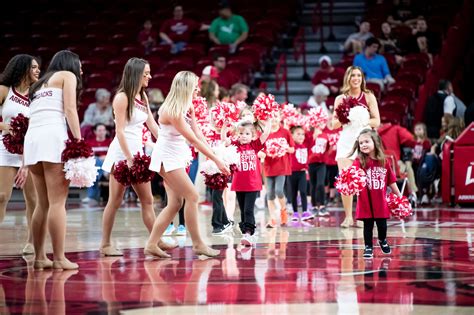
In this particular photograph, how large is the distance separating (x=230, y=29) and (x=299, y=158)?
6836 millimetres

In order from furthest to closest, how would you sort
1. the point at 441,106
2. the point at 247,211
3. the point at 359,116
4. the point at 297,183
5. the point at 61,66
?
1. the point at 441,106
2. the point at 297,183
3. the point at 359,116
4. the point at 247,211
5. the point at 61,66

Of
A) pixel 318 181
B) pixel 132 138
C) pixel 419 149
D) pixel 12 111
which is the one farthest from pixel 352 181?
pixel 419 149

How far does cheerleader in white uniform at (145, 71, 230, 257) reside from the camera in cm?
803

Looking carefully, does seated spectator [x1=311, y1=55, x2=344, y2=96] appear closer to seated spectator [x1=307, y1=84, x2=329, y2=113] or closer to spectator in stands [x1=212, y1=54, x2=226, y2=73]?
seated spectator [x1=307, y1=84, x2=329, y2=113]

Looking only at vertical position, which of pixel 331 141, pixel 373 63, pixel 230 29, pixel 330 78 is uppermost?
pixel 230 29

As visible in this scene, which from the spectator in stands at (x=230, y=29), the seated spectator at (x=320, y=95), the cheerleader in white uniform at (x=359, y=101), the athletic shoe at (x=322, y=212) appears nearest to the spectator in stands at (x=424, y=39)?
the seated spectator at (x=320, y=95)

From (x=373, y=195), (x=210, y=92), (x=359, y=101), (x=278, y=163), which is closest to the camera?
(x=373, y=195)

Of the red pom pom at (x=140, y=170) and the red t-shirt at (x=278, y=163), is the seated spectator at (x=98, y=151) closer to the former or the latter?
the red t-shirt at (x=278, y=163)

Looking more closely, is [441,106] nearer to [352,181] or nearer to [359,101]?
[359,101]

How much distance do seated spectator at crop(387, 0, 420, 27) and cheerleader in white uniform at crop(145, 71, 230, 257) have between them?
36.9ft

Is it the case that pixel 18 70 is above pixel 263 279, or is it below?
above

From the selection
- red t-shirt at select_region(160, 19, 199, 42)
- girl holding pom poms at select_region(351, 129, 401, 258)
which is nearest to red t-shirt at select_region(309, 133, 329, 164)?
girl holding pom poms at select_region(351, 129, 401, 258)

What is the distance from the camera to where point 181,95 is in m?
8.12

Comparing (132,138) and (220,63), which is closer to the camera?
(132,138)
